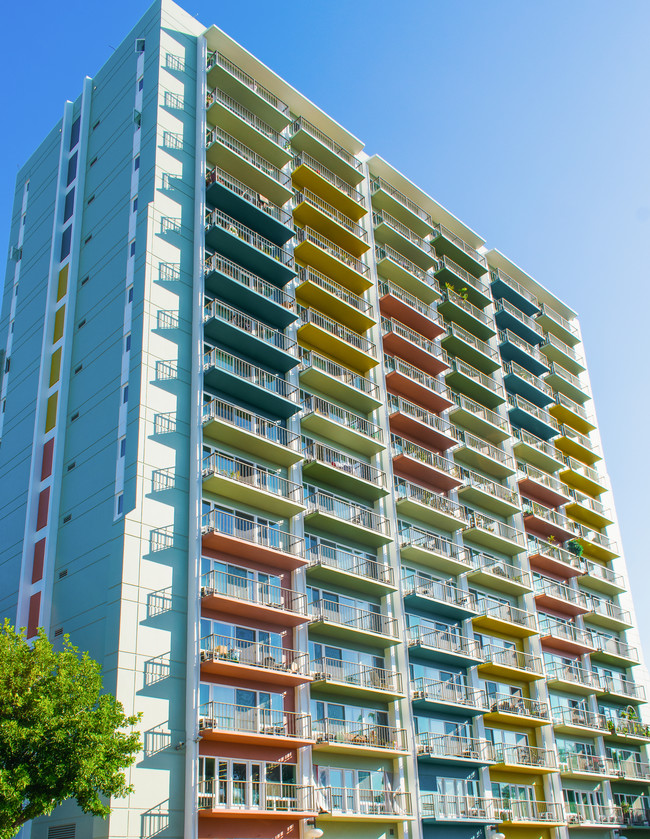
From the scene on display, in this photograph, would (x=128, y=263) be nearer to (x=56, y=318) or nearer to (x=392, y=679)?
(x=56, y=318)

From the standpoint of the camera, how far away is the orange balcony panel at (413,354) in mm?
46656

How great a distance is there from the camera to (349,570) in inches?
1497

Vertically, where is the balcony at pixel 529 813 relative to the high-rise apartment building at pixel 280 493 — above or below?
below

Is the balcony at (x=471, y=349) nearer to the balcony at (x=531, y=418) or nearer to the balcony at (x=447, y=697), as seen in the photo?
the balcony at (x=531, y=418)

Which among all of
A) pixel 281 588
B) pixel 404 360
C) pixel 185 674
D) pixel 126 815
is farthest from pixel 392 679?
pixel 404 360

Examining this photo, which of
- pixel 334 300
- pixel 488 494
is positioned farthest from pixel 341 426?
pixel 488 494

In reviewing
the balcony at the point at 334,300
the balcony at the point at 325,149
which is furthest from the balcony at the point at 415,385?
the balcony at the point at 325,149

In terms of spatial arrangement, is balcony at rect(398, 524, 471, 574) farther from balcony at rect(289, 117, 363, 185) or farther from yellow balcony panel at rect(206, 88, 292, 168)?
balcony at rect(289, 117, 363, 185)

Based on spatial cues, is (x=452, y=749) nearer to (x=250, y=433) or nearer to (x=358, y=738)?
(x=358, y=738)

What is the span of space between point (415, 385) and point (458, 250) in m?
13.5

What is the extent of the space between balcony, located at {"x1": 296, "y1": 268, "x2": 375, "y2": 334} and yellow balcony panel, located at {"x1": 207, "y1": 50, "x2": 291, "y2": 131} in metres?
8.37

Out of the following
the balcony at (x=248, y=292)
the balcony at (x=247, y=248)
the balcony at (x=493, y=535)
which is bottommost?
the balcony at (x=493, y=535)

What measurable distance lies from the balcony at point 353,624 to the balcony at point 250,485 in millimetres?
4387

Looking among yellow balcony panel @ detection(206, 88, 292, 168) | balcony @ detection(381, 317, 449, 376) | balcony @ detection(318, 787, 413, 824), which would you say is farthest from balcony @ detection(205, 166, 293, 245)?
balcony @ detection(318, 787, 413, 824)
